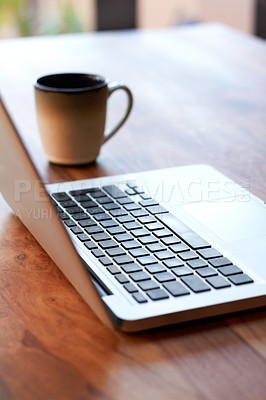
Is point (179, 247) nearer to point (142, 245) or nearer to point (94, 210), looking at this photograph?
point (142, 245)

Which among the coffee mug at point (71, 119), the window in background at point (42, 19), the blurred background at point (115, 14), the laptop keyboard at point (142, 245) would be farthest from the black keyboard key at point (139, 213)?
the window in background at point (42, 19)

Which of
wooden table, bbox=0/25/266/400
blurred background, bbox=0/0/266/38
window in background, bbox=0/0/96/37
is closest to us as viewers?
wooden table, bbox=0/25/266/400

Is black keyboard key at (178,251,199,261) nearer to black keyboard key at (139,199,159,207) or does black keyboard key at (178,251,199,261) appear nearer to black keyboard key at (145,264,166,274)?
black keyboard key at (145,264,166,274)

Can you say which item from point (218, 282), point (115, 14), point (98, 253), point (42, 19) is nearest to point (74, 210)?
point (98, 253)

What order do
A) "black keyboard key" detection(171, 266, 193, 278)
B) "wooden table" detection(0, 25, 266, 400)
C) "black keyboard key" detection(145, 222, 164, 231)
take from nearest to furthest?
1. "wooden table" detection(0, 25, 266, 400)
2. "black keyboard key" detection(171, 266, 193, 278)
3. "black keyboard key" detection(145, 222, 164, 231)

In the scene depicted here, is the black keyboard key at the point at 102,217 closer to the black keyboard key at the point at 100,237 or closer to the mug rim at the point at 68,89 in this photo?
the black keyboard key at the point at 100,237

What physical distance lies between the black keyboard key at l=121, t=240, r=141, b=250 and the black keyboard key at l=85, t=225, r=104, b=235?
0.13 ft

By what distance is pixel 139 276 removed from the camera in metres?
0.55

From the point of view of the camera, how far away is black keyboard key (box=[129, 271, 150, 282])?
21.6 inches

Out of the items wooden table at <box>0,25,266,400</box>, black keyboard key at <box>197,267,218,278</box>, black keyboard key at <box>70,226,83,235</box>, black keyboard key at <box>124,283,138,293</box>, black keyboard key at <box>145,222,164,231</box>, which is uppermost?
black keyboard key at <box>124,283,138,293</box>

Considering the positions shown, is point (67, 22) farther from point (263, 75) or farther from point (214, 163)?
point (214, 163)

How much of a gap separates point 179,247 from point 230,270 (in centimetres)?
7

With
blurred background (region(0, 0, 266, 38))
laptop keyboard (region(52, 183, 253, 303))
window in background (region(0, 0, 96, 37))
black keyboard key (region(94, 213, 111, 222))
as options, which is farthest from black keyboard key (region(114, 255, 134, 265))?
window in background (region(0, 0, 96, 37))

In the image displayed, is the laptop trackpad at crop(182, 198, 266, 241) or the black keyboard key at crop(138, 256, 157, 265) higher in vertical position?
the black keyboard key at crop(138, 256, 157, 265)
